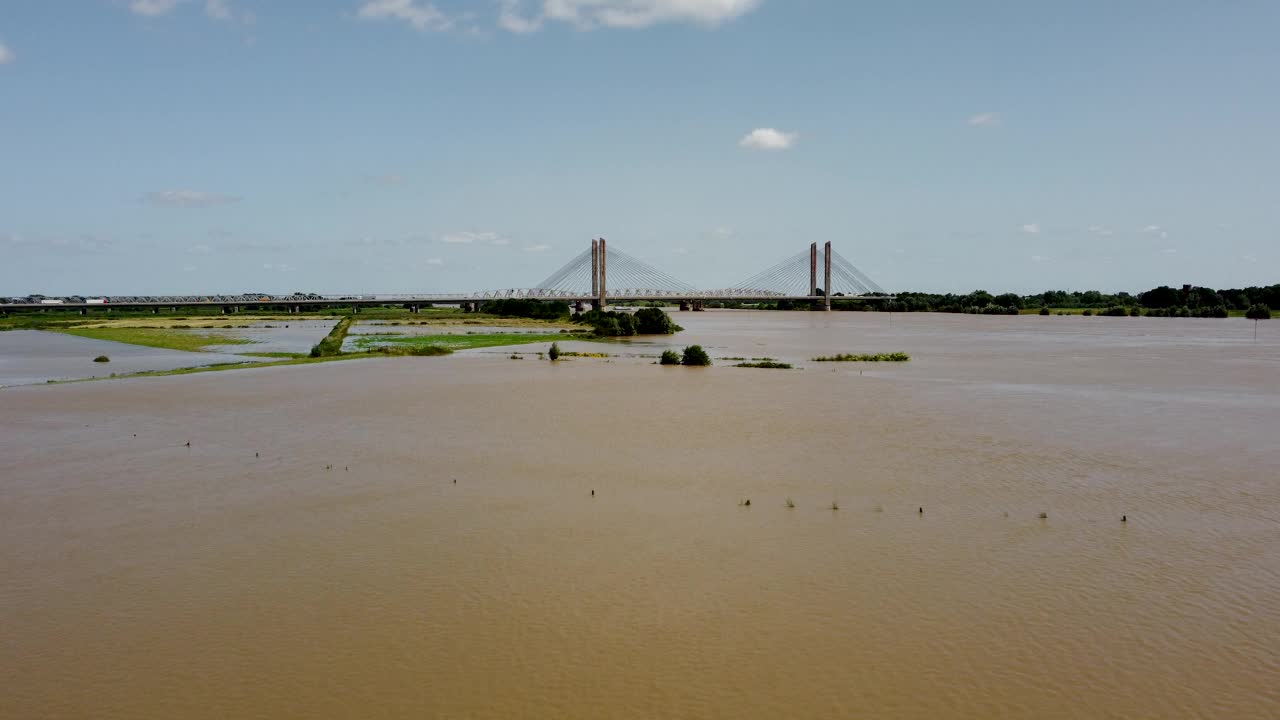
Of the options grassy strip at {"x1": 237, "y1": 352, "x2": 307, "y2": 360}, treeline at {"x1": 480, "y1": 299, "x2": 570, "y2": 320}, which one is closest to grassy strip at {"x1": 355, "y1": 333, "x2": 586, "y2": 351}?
grassy strip at {"x1": 237, "y1": 352, "x2": 307, "y2": 360}

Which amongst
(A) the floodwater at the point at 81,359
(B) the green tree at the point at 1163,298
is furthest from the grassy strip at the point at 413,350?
(B) the green tree at the point at 1163,298

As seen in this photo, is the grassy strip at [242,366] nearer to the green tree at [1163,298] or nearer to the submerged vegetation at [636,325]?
the submerged vegetation at [636,325]

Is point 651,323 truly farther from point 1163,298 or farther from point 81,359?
point 1163,298

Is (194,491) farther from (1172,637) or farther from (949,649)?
(1172,637)

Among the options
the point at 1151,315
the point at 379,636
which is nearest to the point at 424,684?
the point at 379,636

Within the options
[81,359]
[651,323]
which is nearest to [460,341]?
[651,323]
